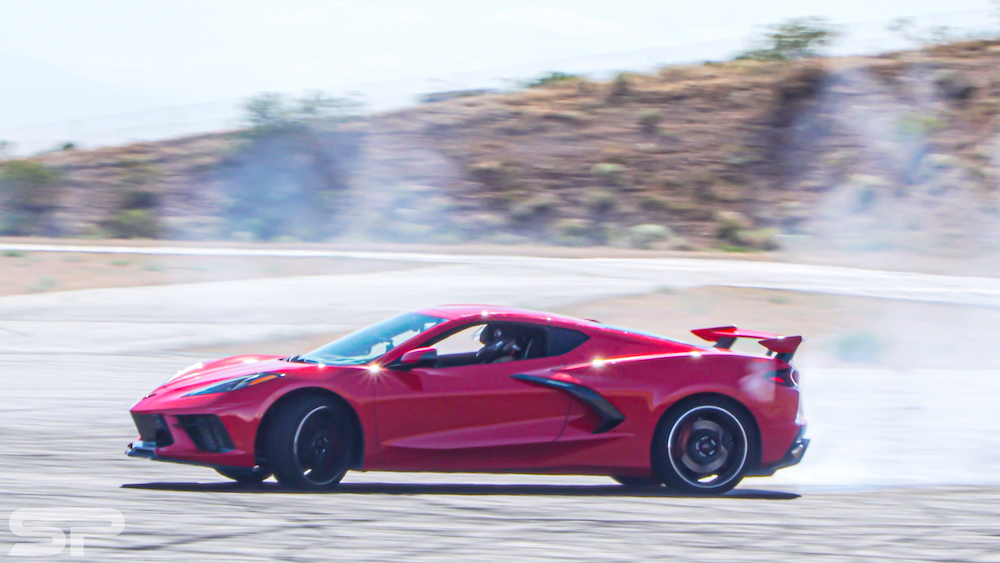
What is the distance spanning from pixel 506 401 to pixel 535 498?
0.58 m

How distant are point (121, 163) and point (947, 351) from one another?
146 ft

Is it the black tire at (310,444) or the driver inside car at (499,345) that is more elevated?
the driver inside car at (499,345)

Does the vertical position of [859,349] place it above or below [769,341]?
below

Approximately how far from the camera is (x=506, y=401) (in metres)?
6.47

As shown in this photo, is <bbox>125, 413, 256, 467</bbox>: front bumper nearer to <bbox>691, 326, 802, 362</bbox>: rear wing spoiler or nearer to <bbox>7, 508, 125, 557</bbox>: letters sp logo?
<bbox>7, 508, 125, 557</bbox>: letters sp logo

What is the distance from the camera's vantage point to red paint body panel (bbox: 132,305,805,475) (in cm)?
625

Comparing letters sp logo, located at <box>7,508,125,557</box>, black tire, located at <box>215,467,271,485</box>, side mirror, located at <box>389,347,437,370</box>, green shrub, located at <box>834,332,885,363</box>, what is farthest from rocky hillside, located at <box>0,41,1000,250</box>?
letters sp logo, located at <box>7,508,125,557</box>

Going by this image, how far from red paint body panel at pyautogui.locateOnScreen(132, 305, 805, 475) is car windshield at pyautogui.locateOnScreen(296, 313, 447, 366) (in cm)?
11

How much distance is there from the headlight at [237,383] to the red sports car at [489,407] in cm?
1

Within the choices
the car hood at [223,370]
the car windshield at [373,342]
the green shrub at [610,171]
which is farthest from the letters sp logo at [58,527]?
the green shrub at [610,171]

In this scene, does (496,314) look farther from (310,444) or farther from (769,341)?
(769,341)

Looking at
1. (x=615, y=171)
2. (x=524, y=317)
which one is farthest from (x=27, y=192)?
(x=524, y=317)

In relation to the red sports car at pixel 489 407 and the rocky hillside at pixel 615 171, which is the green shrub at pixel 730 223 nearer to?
the rocky hillside at pixel 615 171

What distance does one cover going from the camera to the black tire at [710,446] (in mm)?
6738
